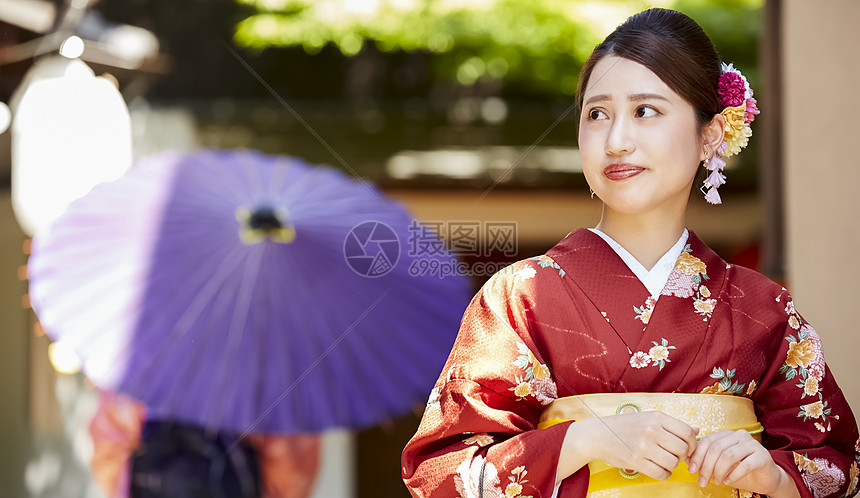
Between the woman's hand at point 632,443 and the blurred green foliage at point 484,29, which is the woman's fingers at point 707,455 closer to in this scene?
the woman's hand at point 632,443

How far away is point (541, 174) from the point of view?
4.98 meters

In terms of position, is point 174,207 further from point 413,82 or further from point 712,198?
point 413,82

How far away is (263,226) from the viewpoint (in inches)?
114

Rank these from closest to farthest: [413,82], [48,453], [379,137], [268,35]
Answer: [48,453]
[379,137]
[268,35]
[413,82]

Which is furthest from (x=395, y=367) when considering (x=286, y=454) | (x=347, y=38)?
(x=347, y=38)

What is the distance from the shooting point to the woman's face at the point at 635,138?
4.52 feet

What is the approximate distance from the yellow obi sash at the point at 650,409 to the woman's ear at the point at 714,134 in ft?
1.43

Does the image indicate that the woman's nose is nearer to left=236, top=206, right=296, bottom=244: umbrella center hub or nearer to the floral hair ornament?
the floral hair ornament

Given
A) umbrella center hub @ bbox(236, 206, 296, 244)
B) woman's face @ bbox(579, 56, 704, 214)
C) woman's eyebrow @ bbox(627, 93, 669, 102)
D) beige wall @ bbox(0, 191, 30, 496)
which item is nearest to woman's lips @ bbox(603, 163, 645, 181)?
woman's face @ bbox(579, 56, 704, 214)

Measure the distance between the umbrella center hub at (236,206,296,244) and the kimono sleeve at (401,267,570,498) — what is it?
1.58 m

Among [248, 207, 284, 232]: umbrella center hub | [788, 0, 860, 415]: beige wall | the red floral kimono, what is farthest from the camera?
[248, 207, 284, 232]: umbrella center hub

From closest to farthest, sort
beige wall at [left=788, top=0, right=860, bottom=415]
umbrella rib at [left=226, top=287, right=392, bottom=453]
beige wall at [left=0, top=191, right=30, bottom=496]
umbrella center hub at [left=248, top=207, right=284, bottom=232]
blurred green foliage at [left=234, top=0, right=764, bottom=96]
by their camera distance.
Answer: beige wall at [left=788, top=0, right=860, bottom=415]
umbrella rib at [left=226, top=287, right=392, bottom=453]
umbrella center hub at [left=248, top=207, right=284, bottom=232]
beige wall at [left=0, top=191, right=30, bottom=496]
blurred green foliage at [left=234, top=0, right=764, bottom=96]

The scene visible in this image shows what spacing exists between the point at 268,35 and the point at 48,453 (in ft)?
10.7

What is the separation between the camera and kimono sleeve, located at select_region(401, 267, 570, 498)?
1.26m
